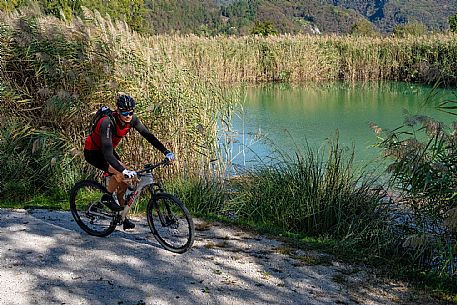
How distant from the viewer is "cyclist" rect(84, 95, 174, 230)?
215 inches

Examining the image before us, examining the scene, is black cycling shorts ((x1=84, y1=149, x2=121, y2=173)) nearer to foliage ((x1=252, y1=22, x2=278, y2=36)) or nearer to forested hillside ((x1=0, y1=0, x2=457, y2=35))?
forested hillside ((x1=0, y1=0, x2=457, y2=35))

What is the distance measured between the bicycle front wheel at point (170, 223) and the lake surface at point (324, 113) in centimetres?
402

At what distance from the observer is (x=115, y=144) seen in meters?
5.88

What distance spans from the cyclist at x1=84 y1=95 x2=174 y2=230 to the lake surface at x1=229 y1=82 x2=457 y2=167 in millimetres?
3966

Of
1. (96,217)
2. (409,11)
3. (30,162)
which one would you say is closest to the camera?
(96,217)

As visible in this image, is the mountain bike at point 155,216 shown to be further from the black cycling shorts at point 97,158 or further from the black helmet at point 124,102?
the black helmet at point 124,102

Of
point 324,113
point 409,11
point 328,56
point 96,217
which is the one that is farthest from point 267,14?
point 96,217

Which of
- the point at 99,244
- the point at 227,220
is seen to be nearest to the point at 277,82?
the point at 227,220

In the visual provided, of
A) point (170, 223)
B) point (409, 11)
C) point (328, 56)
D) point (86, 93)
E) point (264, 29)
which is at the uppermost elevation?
point (409, 11)

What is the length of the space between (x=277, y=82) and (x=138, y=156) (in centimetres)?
1782

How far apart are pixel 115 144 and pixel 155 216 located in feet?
2.72

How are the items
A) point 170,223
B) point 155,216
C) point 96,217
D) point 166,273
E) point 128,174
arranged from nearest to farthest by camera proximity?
1. point 166,273
2. point 128,174
3. point 170,223
4. point 155,216
5. point 96,217

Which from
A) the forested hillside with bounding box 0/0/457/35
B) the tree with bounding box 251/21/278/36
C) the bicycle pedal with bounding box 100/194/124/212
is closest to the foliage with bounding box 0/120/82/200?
the bicycle pedal with bounding box 100/194/124/212

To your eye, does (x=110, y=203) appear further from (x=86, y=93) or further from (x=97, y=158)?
(x=86, y=93)
